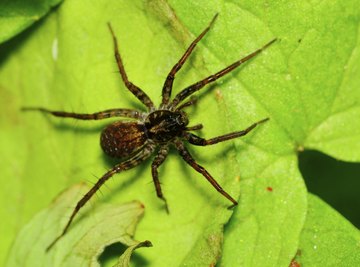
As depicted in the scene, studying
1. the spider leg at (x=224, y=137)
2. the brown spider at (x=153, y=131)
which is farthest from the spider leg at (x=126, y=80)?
the spider leg at (x=224, y=137)

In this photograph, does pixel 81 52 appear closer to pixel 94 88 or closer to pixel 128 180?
pixel 94 88

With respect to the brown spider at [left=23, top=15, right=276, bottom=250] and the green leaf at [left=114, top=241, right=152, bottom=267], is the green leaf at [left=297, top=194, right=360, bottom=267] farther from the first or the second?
the green leaf at [left=114, top=241, right=152, bottom=267]

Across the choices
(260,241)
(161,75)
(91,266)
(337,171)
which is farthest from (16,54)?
(337,171)

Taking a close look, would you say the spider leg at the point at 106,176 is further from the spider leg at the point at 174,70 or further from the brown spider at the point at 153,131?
the spider leg at the point at 174,70

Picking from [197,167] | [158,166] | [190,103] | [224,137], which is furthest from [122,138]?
[224,137]

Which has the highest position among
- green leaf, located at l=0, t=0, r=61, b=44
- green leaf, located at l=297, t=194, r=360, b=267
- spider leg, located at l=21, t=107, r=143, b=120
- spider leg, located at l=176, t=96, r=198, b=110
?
green leaf, located at l=0, t=0, r=61, b=44

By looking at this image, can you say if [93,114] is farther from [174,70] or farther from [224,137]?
[224,137]

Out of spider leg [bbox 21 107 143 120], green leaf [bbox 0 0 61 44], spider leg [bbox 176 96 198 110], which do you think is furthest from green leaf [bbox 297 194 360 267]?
green leaf [bbox 0 0 61 44]
